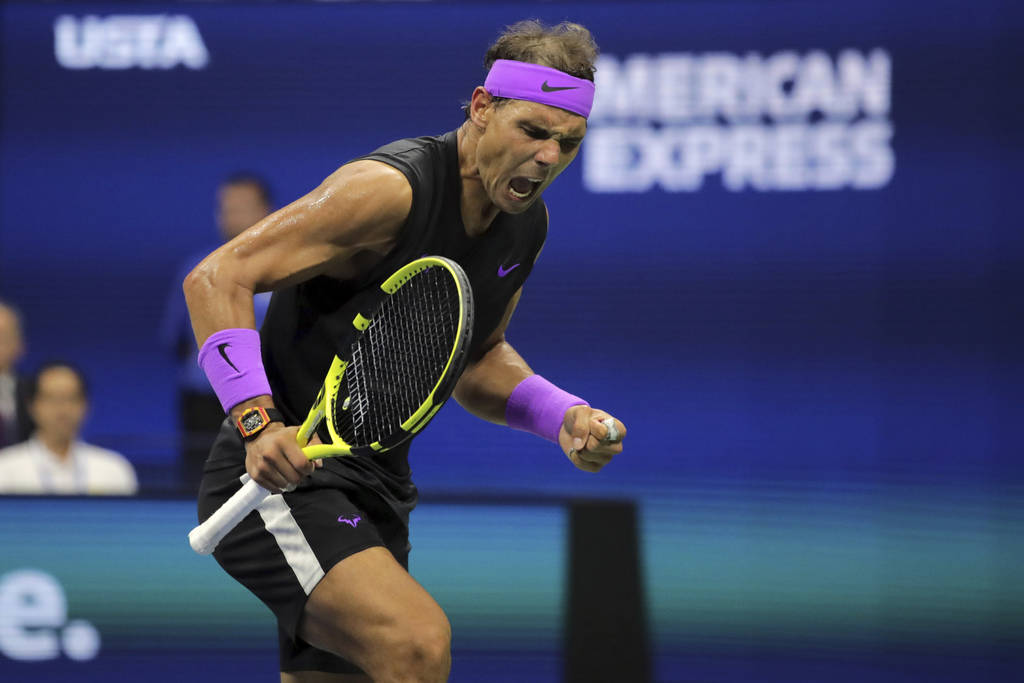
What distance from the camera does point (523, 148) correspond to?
2598 mm

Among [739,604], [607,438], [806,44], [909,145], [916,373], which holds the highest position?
[806,44]

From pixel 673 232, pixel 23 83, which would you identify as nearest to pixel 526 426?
pixel 673 232

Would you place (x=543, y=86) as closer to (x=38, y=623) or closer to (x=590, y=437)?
(x=590, y=437)

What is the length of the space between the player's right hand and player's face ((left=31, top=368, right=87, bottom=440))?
2946 millimetres

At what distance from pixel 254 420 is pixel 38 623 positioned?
174 centimetres

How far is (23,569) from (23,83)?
4.18m

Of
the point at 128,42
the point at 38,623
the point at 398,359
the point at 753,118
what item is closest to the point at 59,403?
the point at 38,623

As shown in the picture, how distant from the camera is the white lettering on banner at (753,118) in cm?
666

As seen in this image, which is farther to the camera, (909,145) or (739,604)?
(909,145)

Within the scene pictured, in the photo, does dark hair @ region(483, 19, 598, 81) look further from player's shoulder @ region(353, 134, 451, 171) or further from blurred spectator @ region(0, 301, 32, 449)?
blurred spectator @ region(0, 301, 32, 449)

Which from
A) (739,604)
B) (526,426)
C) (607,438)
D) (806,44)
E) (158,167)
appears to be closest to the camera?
(607,438)

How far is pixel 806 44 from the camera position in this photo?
22.0 ft

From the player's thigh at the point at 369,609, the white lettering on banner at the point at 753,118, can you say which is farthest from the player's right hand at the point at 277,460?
the white lettering on banner at the point at 753,118

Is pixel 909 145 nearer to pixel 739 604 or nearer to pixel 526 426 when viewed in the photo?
pixel 739 604
